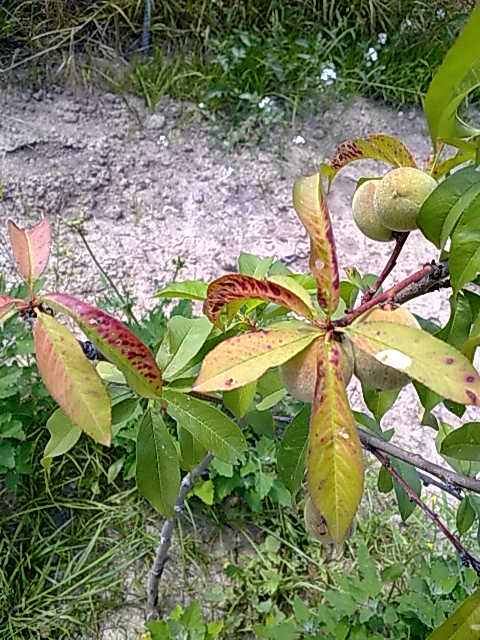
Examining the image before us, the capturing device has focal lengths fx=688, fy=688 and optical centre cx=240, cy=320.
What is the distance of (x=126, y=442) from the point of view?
1.54 meters

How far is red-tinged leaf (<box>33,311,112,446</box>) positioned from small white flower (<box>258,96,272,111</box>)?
2.18m

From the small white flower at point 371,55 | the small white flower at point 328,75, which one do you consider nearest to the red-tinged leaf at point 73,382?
the small white flower at point 328,75

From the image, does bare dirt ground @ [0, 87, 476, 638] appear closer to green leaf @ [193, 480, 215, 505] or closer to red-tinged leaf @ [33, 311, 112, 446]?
green leaf @ [193, 480, 215, 505]

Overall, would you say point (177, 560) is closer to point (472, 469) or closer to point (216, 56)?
point (472, 469)

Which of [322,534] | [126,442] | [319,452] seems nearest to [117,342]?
[319,452]

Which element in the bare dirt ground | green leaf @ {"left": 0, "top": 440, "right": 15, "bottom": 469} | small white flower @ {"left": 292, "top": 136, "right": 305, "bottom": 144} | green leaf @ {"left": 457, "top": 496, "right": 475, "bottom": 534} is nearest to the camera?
green leaf @ {"left": 457, "top": 496, "right": 475, "bottom": 534}

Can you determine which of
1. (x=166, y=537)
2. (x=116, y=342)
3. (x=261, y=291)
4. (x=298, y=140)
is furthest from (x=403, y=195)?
(x=298, y=140)

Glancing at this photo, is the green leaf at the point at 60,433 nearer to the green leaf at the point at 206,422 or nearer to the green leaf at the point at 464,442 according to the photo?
the green leaf at the point at 206,422

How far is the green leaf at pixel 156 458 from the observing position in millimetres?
660

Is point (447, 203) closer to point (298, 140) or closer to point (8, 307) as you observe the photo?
point (8, 307)

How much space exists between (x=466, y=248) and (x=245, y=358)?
0.18m

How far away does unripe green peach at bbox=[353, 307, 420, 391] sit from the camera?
48cm

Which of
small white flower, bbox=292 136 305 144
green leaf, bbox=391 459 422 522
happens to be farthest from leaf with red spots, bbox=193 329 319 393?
small white flower, bbox=292 136 305 144

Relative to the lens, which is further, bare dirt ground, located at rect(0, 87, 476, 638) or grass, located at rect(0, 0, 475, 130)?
grass, located at rect(0, 0, 475, 130)
